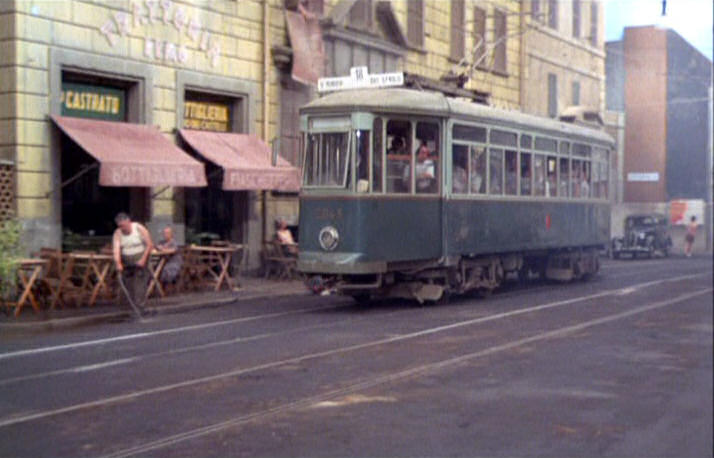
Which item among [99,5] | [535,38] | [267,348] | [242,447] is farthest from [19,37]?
[242,447]

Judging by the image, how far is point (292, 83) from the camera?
20.6 metres

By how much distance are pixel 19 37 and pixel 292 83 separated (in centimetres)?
767

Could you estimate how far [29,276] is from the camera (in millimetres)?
12477

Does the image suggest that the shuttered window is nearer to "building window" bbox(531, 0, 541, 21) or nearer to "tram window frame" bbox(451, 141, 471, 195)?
"tram window frame" bbox(451, 141, 471, 195)

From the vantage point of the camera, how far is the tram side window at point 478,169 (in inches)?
600

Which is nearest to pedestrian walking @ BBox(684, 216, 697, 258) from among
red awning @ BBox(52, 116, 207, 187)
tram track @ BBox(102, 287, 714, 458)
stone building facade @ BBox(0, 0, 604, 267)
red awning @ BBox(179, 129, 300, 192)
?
tram track @ BBox(102, 287, 714, 458)

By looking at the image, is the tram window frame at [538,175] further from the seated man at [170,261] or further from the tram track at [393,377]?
the tram track at [393,377]

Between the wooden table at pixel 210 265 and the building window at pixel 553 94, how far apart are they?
6.57 m

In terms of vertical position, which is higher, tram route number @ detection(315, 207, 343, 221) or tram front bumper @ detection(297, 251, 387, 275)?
tram route number @ detection(315, 207, 343, 221)

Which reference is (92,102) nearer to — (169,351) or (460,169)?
(460,169)

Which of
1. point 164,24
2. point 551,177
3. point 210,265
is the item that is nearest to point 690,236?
point 164,24

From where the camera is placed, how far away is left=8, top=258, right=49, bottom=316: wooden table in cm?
1123

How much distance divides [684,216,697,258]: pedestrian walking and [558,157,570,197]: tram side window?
11.6m

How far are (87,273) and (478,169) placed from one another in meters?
5.99
